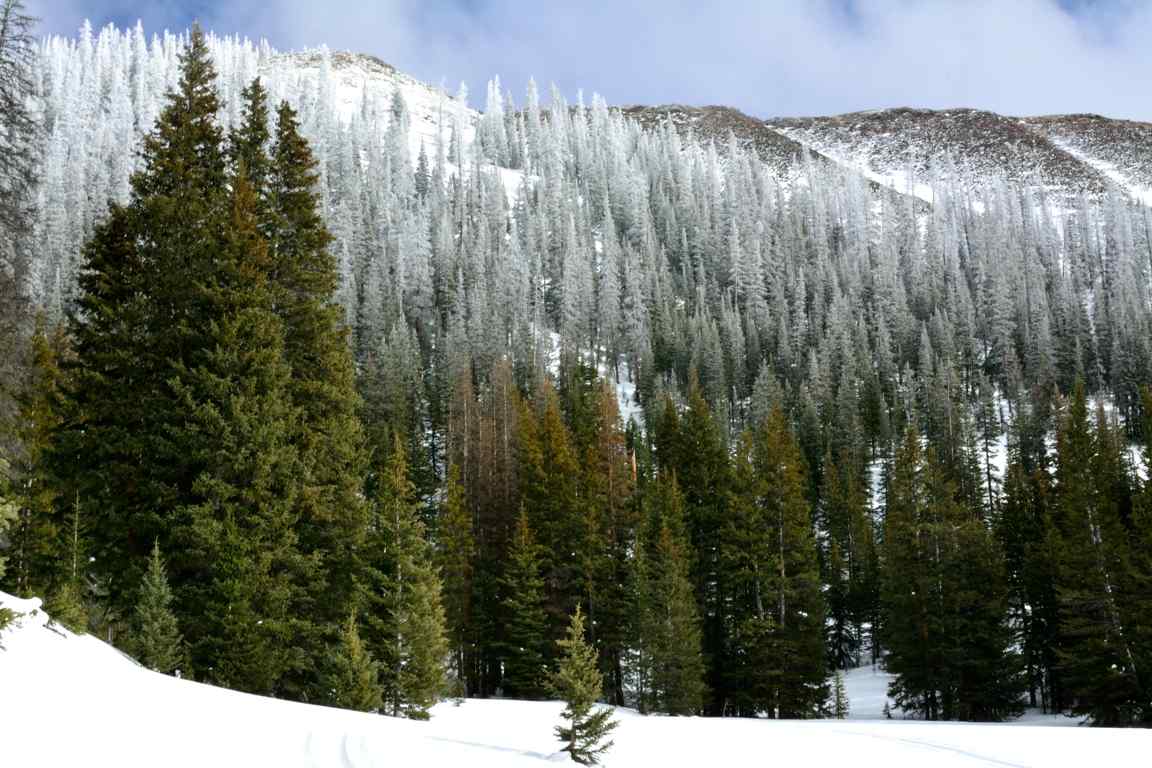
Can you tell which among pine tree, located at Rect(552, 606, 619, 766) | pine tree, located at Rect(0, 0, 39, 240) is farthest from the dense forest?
pine tree, located at Rect(552, 606, 619, 766)

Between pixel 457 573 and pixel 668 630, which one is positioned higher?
pixel 457 573

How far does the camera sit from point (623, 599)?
3847 centimetres

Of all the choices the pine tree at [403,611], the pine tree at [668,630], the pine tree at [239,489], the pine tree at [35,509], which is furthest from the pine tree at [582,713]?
the pine tree at [668,630]

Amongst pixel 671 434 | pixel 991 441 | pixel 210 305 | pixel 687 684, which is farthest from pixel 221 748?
pixel 991 441

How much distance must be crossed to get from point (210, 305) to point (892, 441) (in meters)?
69.7

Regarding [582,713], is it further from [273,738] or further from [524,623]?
[524,623]

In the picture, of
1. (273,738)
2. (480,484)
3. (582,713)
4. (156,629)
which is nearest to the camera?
(273,738)

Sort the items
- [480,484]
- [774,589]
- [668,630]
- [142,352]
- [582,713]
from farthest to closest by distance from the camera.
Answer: [480,484] → [774,589] → [668,630] → [142,352] → [582,713]

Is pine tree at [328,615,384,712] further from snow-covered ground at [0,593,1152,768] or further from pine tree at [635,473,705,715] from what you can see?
pine tree at [635,473,705,715]

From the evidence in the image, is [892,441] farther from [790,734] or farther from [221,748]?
[221,748]

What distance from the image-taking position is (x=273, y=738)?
806cm

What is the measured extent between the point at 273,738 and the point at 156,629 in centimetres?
897

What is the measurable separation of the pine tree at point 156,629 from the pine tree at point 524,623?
2027cm

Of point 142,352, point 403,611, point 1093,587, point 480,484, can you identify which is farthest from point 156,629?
point 480,484
